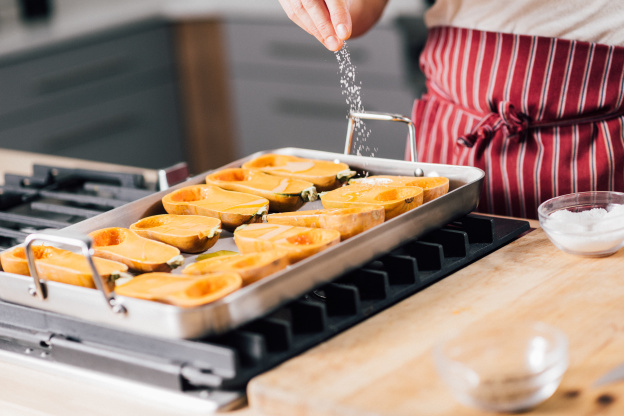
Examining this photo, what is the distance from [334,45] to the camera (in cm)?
112

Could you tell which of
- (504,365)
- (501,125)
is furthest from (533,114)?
(504,365)

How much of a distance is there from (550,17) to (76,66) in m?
2.22

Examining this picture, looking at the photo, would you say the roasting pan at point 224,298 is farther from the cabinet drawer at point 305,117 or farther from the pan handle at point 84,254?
the cabinet drawer at point 305,117

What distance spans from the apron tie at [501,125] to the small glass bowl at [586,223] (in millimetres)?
343

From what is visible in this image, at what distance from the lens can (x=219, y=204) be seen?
3.57ft

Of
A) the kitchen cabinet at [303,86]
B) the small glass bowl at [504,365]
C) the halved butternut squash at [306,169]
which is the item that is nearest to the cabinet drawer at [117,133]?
the kitchen cabinet at [303,86]

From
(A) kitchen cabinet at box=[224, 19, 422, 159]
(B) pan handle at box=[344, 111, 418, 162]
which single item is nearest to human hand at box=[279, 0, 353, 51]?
(B) pan handle at box=[344, 111, 418, 162]

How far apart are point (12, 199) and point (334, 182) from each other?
0.58m

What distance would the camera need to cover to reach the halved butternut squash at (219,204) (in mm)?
1061

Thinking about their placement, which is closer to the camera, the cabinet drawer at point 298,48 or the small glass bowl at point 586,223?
the small glass bowl at point 586,223

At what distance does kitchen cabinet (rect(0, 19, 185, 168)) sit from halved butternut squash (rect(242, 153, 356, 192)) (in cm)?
196

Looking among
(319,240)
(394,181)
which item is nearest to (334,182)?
(394,181)

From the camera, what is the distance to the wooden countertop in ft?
2.26

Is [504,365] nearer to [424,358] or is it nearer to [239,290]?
[424,358]
